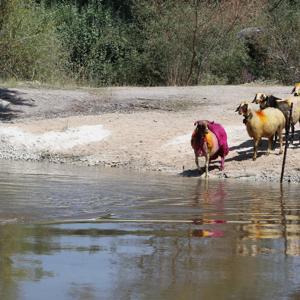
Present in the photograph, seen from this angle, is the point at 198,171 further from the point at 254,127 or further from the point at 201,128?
the point at 254,127

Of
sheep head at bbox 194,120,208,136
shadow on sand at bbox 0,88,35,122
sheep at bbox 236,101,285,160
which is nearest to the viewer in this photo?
sheep head at bbox 194,120,208,136

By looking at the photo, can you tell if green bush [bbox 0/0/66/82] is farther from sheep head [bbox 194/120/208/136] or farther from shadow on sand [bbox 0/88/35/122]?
sheep head [bbox 194/120/208/136]

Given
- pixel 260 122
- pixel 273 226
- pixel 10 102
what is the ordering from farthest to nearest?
pixel 10 102
pixel 260 122
pixel 273 226

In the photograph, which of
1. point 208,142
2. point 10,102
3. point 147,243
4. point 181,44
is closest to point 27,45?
point 10,102

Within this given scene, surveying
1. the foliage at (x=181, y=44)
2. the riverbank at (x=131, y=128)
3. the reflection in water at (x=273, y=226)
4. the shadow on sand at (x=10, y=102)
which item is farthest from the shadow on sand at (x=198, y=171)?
the foliage at (x=181, y=44)

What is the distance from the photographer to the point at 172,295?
6.88 m

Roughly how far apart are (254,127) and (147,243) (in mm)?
10440

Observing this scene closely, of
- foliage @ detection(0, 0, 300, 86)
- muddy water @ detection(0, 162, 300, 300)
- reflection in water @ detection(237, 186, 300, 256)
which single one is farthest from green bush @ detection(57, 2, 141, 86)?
reflection in water @ detection(237, 186, 300, 256)

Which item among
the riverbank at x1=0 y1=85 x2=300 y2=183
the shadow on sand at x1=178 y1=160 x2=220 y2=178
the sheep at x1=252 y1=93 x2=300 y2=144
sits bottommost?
the shadow on sand at x1=178 y1=160 x2=220 y2=178

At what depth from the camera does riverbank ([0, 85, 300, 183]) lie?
19.9 meters

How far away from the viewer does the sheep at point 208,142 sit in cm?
1862

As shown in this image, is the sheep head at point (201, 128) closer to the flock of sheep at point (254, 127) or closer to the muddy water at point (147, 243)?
the flock of sheep at point (254, 127)

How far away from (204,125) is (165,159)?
2.54 m

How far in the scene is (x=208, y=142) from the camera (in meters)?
18.6
